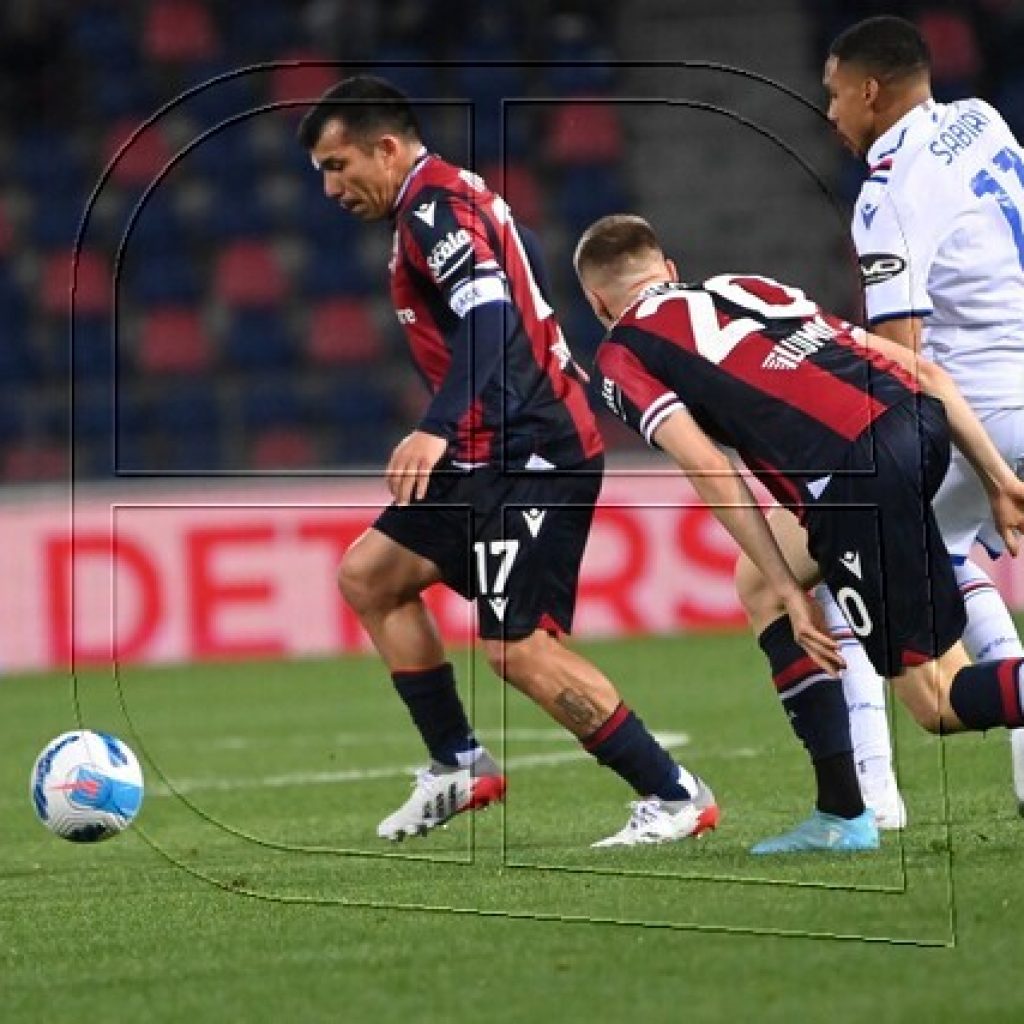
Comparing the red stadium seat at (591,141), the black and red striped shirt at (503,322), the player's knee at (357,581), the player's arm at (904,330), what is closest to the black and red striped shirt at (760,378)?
the player's arm at (904,330)

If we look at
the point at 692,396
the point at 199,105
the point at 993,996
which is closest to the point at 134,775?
the point at 692,396

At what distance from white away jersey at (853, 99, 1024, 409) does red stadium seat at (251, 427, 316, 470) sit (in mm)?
8843

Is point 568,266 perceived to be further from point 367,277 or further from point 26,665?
point 26,665

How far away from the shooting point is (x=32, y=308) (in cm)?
1669

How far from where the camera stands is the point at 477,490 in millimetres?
→ 6488

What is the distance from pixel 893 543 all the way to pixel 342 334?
1130 cm

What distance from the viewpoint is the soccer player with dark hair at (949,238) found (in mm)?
5867

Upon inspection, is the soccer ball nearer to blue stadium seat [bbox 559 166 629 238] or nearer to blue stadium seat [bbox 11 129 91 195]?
blue stadium seat [bbox 559 166 629 238]

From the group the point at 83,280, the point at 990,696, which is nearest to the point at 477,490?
the point at 990,696

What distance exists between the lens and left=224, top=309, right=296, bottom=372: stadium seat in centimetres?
1639

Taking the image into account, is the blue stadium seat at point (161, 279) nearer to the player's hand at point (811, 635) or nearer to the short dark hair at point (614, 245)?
the short dark hair at point (614, 245)

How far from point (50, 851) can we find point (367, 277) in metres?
9.94

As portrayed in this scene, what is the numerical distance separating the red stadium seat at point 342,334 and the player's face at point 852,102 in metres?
9.89

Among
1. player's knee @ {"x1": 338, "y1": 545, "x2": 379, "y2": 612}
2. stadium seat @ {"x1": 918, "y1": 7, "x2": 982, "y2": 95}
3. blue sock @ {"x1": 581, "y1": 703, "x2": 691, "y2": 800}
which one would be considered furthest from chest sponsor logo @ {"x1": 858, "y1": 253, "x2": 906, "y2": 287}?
stadium seat @ {"x1": 918, "y1": 7, "x2": 982, "y2": 95}
